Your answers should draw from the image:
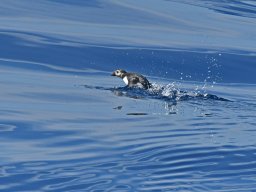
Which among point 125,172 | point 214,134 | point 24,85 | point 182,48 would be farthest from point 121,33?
point 125,172

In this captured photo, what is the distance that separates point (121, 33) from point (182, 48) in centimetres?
183

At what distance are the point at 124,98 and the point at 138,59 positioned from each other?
4450 mm

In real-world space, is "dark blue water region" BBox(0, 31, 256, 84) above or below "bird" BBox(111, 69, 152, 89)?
above

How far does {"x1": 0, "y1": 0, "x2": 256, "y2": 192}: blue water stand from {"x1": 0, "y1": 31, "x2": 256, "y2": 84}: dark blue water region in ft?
0.08

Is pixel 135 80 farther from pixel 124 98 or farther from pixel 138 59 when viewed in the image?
pixel 138 59

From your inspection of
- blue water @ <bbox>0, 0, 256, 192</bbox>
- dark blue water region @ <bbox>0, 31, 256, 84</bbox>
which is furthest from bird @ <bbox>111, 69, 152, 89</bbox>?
dark blue water region @ <bbox>0, 31, 256, 84</bbox>

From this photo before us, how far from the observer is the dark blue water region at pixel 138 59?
17.3m

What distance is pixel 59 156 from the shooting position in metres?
9.91

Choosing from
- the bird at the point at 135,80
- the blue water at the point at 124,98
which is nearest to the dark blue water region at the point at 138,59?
the blue water at the point at 124,98

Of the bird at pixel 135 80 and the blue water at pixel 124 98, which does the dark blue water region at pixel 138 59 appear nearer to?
the blue water at pixel 124 98

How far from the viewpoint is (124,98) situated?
45.3ft

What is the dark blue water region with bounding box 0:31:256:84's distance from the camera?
56.9ft

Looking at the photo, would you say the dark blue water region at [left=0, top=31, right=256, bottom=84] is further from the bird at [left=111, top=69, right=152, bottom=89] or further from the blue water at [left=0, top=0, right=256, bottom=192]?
the bird at [left=111, top=69, right=152, bottom=89]

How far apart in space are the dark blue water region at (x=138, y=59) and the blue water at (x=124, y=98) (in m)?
0.03
